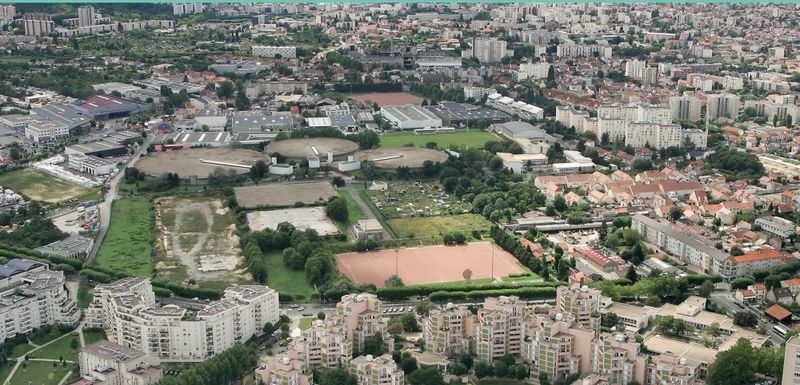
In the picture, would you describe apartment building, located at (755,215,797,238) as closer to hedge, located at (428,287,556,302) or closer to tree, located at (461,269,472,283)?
hedge, located at (428,287,556,302)

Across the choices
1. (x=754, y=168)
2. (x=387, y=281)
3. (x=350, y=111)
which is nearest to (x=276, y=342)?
(x=387, y=281)

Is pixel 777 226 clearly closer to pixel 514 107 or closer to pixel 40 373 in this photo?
pixel 40 373

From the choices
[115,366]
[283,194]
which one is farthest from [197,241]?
[115,366]

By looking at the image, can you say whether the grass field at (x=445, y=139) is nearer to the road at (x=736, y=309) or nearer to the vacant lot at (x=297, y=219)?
the vacant lot at (x=297, y=219)

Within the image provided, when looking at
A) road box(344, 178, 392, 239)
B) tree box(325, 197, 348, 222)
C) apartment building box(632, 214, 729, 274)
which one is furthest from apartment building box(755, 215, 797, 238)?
tree box(325, 197, 348, 222)

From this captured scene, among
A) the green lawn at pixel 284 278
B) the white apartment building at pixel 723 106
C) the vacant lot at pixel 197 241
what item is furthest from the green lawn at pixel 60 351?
the white apartment building at pixel 723 106

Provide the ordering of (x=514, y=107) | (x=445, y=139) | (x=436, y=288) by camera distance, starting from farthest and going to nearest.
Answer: (x=514, y=107), (x=445, y=139), (x=436, y=288)
